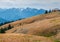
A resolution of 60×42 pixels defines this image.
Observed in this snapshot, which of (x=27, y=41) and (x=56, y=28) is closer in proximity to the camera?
(x=27, y=41)

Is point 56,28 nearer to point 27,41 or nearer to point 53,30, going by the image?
point 53,30

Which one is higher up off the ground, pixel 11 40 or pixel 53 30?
pixel 11 40

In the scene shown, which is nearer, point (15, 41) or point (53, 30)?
point (15, 41)

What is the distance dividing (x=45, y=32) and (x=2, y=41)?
60345 mm

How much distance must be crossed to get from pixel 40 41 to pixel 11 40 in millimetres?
3516

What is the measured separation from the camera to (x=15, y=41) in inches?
952

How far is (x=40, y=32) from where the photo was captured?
85.8 metres

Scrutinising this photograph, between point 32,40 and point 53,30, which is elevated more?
point 32,40

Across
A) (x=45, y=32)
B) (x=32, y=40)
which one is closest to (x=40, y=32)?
(x=45, y=32)

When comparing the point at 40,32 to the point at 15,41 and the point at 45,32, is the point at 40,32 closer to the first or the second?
the point at 45,32

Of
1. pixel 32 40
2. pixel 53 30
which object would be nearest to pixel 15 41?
pixel 32 40

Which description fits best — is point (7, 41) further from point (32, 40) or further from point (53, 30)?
point (53, 30)

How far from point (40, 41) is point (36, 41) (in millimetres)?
538

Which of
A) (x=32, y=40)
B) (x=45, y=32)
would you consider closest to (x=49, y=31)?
(x=45, y=32)
